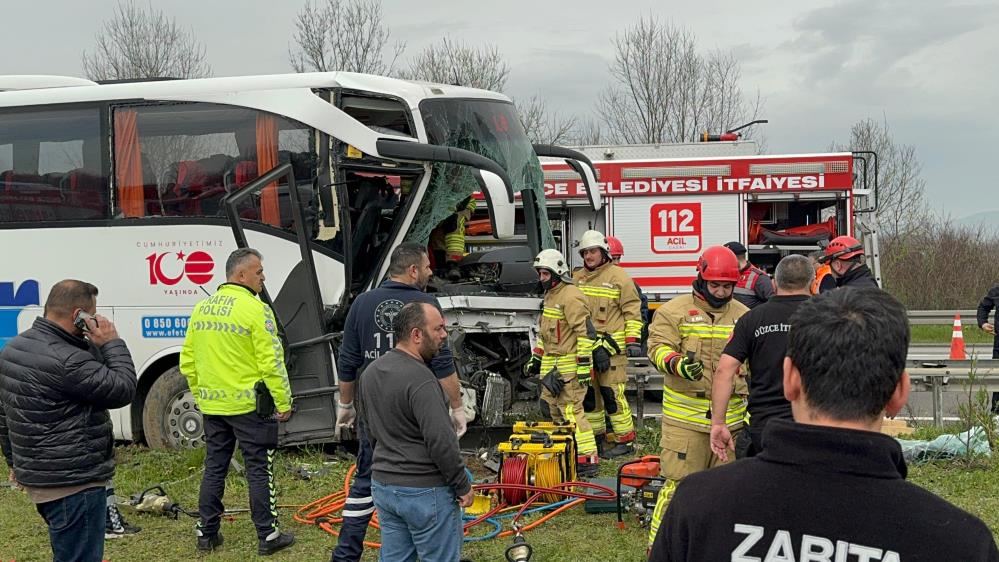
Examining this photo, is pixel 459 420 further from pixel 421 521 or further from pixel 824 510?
pixel 824 510

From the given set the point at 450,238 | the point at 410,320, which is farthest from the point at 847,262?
the point at 410,320

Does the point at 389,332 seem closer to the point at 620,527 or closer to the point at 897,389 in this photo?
the point at 620,527

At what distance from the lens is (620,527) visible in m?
5.96

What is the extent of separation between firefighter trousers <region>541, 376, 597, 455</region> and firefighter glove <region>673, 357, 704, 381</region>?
2.55 m

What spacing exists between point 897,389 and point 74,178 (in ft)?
27.2

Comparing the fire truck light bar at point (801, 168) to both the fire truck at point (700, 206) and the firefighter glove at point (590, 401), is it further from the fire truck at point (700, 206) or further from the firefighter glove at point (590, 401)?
the firefighter glove at point (590, 401)

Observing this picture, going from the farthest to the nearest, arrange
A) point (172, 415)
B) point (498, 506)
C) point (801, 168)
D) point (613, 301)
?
1. point (801, 168)
2. point (613, 301)
3. point (172, 415)
4. point (498, 506)

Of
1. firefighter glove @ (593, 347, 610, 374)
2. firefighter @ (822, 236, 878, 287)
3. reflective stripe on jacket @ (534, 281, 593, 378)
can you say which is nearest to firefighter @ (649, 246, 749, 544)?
reflective stripe on jacket @ (534, 281, 593, 378)

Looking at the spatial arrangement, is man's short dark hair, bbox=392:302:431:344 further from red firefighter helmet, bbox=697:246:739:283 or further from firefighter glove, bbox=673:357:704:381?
red firefighter helmet, bbox=697:246:739:283

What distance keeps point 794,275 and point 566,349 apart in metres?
3.18

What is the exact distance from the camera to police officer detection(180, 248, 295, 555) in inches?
220

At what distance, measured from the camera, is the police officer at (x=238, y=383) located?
5.58 m

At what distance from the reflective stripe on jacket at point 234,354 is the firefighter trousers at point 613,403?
330cm

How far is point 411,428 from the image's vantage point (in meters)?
3.92
